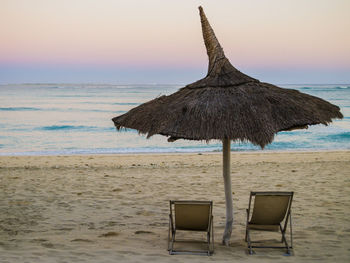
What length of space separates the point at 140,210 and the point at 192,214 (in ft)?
7.19

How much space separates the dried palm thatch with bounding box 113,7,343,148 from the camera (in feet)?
13.6

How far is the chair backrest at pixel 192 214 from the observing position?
4.38 meters

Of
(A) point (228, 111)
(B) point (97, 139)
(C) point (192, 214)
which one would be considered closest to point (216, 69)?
(A) point (228, 111)

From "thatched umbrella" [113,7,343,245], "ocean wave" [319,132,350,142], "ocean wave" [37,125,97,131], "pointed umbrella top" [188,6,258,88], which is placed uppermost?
"pointed umbrella top" [188,6,258,88]

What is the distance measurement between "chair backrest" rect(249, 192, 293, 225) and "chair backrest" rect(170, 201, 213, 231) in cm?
51

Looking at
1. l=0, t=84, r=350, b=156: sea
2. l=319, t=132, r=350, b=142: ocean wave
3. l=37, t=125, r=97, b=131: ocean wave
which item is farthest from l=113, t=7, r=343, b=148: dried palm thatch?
l=37, t=125, r=97, b=131: ocean wave

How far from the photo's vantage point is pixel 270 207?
179 inches

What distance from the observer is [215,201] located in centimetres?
714

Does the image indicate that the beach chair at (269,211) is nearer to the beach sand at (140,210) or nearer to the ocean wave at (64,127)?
the beach sand at (140,210)

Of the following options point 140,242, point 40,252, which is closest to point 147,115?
point 140,242

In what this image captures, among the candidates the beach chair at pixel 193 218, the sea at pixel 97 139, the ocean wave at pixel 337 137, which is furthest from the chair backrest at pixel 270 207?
the ocean wave at pixel 337 137

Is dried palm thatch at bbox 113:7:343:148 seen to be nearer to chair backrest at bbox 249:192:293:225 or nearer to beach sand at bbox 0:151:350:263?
chair backrest at bbox 249:192:293:225

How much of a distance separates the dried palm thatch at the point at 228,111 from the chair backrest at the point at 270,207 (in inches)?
28.1

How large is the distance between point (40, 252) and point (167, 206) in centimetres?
262
